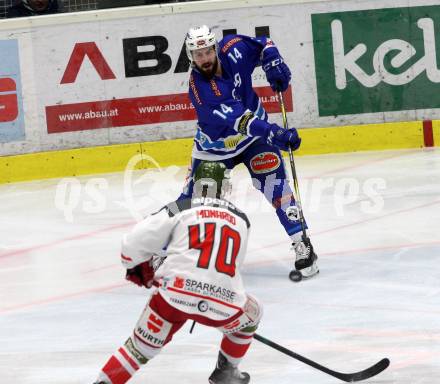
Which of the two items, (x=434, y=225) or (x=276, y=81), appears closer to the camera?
(x=276, y=81)

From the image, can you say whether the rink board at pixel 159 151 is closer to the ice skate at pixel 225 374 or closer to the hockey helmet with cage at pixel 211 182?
the hockey helmet with cage at pixel 211 182

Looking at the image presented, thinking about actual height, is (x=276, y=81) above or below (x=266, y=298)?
above

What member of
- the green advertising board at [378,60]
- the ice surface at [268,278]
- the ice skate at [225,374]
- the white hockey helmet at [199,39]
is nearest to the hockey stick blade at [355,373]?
the ice surface at [268,278]

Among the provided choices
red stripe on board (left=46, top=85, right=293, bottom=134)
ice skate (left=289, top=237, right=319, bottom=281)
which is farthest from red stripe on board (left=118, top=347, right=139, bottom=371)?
red stripe on board (left=46, top=85, right=293, bottom=134)

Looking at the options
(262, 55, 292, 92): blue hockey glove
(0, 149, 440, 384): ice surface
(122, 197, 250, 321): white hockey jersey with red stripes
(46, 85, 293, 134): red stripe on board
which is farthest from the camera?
(46, 85, 293, 134): red stripe on board

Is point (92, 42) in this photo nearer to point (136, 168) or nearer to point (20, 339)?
point (136, 168)

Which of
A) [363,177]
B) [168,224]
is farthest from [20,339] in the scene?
[363,177]

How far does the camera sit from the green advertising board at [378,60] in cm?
968

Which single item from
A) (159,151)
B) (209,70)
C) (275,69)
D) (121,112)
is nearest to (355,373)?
(209,70)

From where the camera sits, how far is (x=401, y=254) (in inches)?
234

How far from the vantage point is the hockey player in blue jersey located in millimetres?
5457

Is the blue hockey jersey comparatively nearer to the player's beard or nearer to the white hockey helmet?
the player's beard

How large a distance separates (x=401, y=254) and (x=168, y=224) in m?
2.64

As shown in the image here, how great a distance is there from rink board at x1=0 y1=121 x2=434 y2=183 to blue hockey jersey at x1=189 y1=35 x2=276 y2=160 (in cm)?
361
